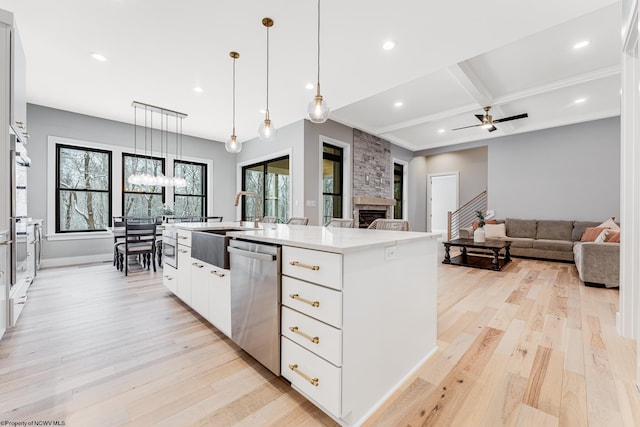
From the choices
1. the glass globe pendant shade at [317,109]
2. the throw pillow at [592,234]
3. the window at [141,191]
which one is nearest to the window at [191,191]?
the window at [141,191]

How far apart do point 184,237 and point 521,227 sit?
6680 millimetres

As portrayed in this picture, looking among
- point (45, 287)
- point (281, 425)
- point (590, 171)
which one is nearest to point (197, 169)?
point (45, 287)

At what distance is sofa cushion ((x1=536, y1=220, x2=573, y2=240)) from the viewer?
18.1 ft

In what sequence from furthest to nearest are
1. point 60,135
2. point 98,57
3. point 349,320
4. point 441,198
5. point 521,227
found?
point 441,198 → point 521,227 → point 60,135 → point 98,57 → point 349,320

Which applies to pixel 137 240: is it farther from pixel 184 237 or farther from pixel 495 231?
pixel 495 231

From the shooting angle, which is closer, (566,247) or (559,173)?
(566,247)

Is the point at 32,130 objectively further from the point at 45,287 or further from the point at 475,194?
the point at 475,194

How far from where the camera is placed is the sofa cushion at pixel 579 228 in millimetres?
5297

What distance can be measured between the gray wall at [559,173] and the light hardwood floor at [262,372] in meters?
3.82

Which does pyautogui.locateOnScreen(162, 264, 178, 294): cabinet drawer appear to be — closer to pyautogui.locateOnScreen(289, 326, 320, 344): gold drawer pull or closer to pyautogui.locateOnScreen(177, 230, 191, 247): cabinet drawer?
pyautogui.locateOnScreen(177, 230, 191, 247): cabinet drawer

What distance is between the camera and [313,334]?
4.33 feet

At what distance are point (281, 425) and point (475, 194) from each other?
28.5 feet

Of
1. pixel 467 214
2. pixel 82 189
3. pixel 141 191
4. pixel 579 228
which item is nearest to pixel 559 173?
pixel 579 228

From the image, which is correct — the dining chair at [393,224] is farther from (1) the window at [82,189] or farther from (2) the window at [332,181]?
(1) the window at [82,189]
